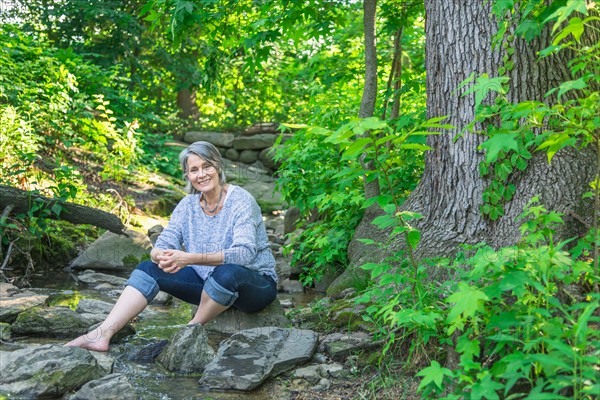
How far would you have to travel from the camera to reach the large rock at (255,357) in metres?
3.53

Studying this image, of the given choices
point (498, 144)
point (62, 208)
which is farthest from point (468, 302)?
point (62, 208)

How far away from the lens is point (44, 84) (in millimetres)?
9367

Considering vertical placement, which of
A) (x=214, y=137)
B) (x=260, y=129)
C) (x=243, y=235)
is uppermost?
(x=260, y=129)

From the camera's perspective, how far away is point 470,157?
13.4ft

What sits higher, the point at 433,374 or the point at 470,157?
the point at 470,157

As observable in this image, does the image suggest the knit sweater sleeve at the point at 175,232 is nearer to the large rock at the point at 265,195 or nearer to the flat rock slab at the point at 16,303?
the flat rock slab at the point at 16,303

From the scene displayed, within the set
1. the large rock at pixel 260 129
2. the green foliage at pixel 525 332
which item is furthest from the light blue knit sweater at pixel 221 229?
the large rock at pixel 260 129

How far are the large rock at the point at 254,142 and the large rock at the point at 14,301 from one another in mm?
10768

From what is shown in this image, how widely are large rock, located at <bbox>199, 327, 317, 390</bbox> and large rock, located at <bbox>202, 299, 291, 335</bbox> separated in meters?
0.47

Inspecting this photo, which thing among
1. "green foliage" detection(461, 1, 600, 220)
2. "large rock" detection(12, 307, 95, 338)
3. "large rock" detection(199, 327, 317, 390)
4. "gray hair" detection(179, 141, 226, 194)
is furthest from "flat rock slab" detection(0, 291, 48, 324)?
"green foliage" detection(461, 1, 600, 220)

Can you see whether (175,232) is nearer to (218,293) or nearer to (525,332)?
(218,293)

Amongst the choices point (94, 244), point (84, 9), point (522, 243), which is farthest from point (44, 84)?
point (522, 243)

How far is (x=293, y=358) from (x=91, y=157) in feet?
26.2

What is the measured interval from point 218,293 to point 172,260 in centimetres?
36
